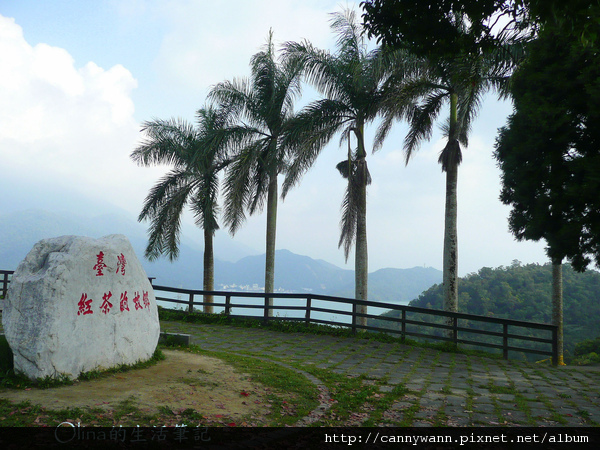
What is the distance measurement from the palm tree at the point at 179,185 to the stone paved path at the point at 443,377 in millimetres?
6168

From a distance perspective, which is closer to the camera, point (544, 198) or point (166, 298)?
point (544, 198)

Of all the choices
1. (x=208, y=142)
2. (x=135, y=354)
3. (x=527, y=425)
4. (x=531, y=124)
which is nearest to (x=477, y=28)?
(x=531, y=124)

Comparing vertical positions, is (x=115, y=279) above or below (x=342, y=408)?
above

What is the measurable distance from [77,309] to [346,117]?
37.9ft

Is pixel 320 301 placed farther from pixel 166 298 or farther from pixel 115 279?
pixel 115 279

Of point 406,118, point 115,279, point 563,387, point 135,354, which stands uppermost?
point 406,118

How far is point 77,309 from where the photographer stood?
20.5 ft

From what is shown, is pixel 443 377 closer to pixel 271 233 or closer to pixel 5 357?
pixel 5 357

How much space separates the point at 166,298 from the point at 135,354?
7.85 m

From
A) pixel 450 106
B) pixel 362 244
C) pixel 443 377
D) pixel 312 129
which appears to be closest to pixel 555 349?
pixel 443 377

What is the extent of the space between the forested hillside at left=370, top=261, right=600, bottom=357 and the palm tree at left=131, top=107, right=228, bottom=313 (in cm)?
1931

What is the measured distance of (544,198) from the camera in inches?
355

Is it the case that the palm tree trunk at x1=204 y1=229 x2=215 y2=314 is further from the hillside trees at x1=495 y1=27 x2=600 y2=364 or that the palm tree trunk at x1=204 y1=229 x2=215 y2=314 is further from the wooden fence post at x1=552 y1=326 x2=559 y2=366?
the wooden fence post at x1=552 y1=326 x2=559 y2=366

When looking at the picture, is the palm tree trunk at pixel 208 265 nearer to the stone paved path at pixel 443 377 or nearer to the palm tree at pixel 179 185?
the palm tree at pixel 179 185
